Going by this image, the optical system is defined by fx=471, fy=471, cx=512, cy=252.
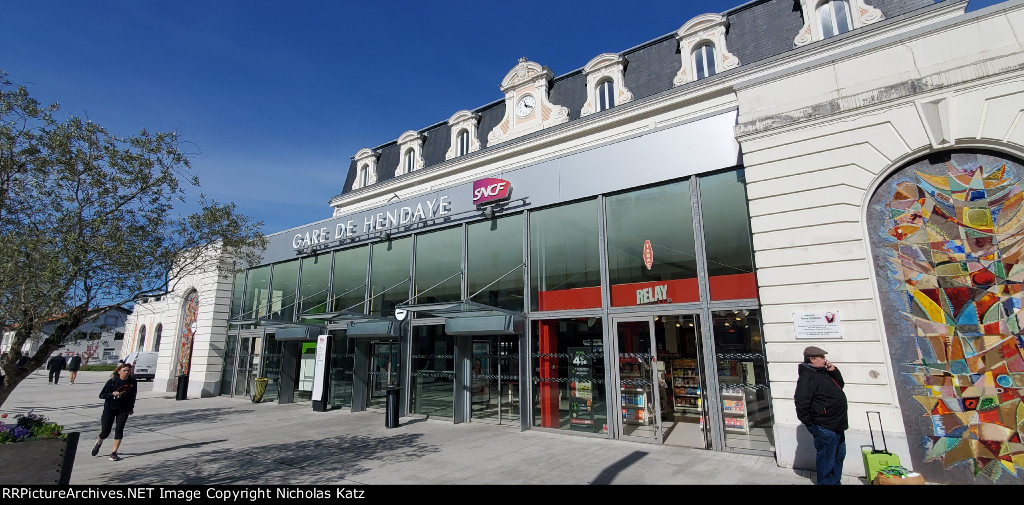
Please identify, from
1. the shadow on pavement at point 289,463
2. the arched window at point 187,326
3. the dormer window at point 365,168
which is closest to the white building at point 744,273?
the shadow on pavement at point 289,463

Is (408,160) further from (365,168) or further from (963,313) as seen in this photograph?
(963,313)

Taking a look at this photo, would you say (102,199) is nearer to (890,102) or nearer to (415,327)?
(415,327)

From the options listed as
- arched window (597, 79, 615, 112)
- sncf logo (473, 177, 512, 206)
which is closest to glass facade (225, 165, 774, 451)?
sncf logo (473, 177, 512, 206)

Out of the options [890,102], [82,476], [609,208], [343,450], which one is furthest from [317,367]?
[890,102]

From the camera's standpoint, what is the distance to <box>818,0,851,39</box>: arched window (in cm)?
1745

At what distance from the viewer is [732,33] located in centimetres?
1953

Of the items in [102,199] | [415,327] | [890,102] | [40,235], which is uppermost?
[890,102]

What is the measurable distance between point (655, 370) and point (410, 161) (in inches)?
880

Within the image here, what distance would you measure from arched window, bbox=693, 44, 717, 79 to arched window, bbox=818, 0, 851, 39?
12.6 feet

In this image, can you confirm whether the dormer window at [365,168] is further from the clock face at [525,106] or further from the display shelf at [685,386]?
the display shelf at [685,386]

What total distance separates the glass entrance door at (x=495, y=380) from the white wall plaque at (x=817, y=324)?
585 centimetres

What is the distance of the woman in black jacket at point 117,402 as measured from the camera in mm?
7969

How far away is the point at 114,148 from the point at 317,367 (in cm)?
935

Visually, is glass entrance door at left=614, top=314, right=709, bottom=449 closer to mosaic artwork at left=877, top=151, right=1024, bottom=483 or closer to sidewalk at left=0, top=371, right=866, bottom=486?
sidewalk at left=0, top=371, right=866, bottom=486
